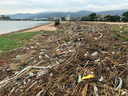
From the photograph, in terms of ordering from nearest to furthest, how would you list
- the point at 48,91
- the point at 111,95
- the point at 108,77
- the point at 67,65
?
the point at 111,95
the point at 48,91
the point at 108,77
the point at 67,65

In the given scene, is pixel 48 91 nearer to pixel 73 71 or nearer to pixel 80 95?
pixel 80 95

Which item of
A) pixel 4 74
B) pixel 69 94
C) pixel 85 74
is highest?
pixel 85 74

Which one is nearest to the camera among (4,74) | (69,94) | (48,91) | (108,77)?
(69,94)

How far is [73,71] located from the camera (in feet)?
9.96

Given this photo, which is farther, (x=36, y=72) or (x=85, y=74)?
(x=36, y=72)

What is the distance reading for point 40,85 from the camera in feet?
8.55

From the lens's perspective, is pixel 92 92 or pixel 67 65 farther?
pixel 67 65

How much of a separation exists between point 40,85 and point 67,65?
1206 mm

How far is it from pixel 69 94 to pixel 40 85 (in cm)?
93

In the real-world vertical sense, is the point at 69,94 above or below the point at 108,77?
below

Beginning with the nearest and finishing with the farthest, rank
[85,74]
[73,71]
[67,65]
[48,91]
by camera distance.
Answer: [48,91]
[85,74]
[73,71]
[67,65]

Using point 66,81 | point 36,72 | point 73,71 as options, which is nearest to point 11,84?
point 36,72

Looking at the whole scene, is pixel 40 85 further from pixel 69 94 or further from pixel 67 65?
pixel 67 65

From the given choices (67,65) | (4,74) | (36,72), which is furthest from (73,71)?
(4,74)
